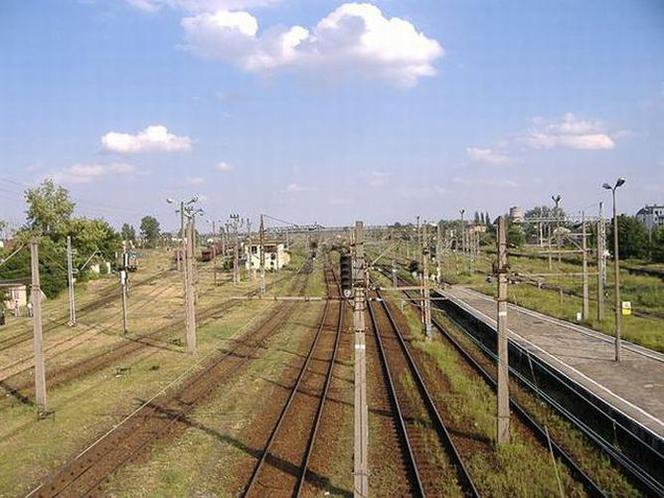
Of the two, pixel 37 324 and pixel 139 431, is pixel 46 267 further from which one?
pixel 139 431

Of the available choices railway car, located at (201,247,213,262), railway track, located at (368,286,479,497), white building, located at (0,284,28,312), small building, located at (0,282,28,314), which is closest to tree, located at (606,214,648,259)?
railway car, located at (201,247,213,262)

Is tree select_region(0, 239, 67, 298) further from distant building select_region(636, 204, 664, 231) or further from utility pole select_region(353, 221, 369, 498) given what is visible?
distant building select_region(636, 204, 664, 231)

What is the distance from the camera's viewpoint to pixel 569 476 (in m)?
12.4

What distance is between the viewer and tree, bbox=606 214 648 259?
252 ft

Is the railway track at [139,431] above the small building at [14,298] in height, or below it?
below

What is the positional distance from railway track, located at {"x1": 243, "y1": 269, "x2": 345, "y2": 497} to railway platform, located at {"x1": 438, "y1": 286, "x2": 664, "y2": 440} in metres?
5.32

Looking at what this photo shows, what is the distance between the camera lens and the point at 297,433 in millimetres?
15539

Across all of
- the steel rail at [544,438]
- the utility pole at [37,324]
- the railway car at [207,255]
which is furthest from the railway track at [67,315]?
the railway car at [207,255]

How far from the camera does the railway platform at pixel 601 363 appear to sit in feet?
52.2

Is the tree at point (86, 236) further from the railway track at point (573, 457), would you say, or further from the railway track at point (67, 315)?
the railway track at point (573, 457)

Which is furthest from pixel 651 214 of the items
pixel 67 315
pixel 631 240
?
pixel 67 315

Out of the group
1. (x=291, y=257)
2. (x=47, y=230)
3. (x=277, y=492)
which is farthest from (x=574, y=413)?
(x=291, y=257)

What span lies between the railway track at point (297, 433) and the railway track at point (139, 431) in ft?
8.15

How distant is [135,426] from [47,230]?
56.2 metres
